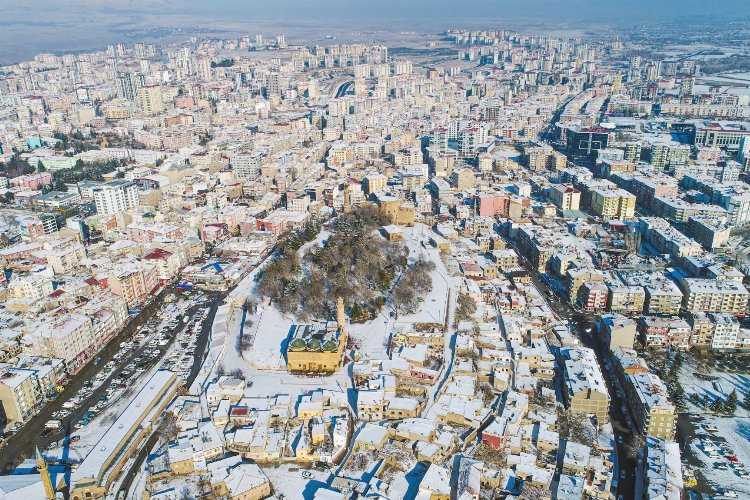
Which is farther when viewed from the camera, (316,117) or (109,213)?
(316,117)

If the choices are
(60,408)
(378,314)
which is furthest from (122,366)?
(378,314)

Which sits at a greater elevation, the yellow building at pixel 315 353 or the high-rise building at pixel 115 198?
the high-rise building at pixel 115 198

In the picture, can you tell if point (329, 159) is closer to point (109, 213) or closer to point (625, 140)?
point (109, 213)

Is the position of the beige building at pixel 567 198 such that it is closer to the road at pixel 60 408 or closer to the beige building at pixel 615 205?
the beige building at pixel 615 205

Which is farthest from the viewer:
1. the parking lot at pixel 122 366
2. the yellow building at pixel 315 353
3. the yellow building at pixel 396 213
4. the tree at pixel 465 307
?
the yellow building at pixel 396 213

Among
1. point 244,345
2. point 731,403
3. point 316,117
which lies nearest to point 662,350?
point 731,403

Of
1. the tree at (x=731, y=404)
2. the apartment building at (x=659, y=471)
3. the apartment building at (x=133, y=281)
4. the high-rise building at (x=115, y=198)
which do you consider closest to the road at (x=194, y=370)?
the apartment building at (x=133, y=281)

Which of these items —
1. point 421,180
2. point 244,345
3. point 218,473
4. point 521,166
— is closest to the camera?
point 218,473
